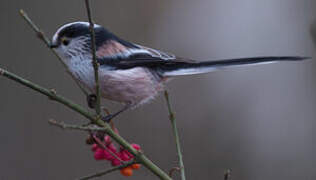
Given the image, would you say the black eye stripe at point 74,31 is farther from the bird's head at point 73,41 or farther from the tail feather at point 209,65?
the tail feather at point 209,65

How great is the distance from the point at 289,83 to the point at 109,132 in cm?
439

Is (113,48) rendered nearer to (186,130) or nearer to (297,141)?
(186,130)

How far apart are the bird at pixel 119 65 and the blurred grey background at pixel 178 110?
1.79 metres

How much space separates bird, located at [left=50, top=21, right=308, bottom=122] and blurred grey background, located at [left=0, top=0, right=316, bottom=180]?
1.79 m

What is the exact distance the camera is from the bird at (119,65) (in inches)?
105

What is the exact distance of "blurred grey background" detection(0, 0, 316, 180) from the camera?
4.82m

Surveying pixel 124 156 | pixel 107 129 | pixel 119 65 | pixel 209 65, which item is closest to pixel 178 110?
pixel 119 65

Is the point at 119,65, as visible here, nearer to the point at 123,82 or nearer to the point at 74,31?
the point at 123,82

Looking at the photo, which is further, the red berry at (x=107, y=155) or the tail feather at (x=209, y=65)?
the tail feather at (x=209, y=65)

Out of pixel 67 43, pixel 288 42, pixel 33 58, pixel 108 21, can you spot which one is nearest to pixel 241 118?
pixel 288 42

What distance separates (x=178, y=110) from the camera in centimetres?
524

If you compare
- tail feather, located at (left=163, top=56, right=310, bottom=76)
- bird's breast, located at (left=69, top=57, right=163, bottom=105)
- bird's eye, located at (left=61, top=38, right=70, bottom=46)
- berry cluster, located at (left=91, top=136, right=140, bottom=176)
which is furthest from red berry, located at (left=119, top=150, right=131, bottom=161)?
bird's eye, located at (left=61, top=38, right=70, bottom=46)

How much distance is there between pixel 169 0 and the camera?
258 inches

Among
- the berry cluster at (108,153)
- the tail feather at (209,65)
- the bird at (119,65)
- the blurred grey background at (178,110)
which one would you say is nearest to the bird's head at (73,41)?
the bird at (119,65)
